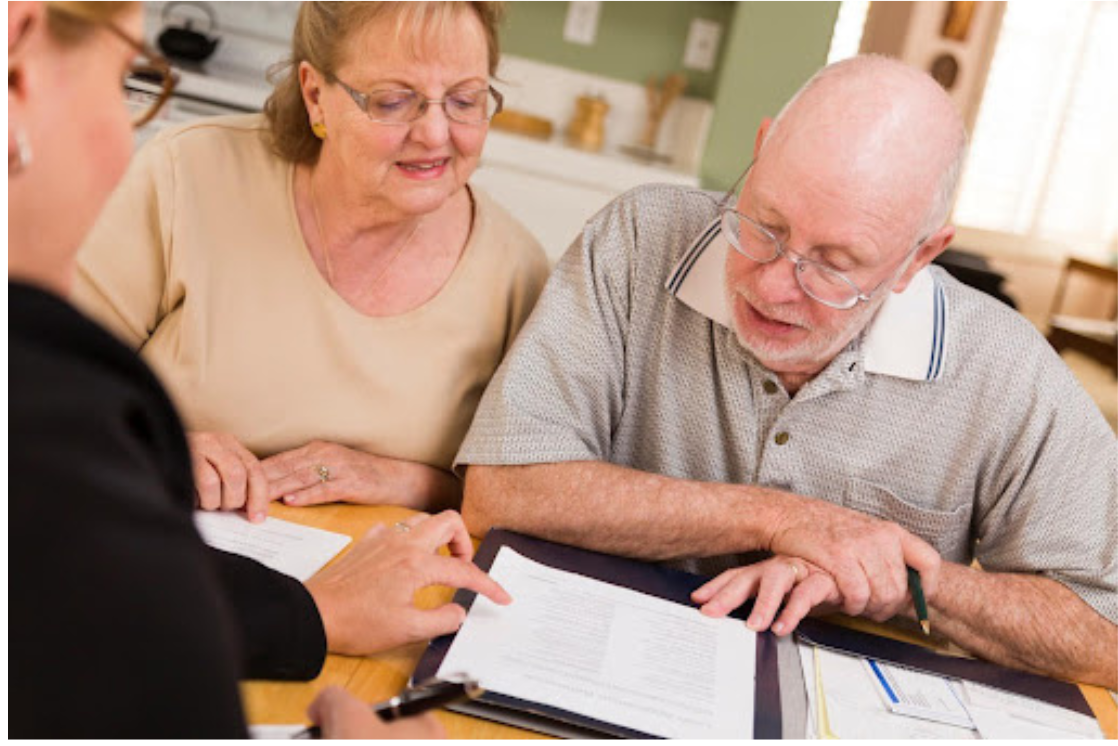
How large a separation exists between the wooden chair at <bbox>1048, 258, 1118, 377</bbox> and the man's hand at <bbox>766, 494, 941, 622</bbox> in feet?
13.8

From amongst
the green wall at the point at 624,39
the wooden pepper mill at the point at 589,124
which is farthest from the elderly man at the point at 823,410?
the green wall at the point at 624,39

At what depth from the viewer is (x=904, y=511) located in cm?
148

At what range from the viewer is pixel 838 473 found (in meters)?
1.48

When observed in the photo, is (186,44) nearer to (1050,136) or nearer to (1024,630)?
(1024,630)

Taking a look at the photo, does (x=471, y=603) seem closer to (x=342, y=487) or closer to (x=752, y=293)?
(x=342, y=487)

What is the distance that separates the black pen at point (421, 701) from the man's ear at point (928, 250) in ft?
2.81

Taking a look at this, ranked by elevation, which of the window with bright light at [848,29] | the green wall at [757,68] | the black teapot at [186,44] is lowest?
the black teapot at [186,44]

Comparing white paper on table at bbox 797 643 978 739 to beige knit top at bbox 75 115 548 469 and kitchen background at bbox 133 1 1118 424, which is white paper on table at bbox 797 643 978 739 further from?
kitchen background at bbox 133 1 1118 424

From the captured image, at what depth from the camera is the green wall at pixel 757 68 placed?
12.4 feet

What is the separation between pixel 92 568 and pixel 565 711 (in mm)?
604

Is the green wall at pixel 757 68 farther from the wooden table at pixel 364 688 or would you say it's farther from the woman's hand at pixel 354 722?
the woman's hand at pixel 354 722

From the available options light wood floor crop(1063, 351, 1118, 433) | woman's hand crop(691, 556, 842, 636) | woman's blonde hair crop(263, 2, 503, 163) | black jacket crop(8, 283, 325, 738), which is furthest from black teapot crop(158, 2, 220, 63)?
light wood floor crop(1063, 351, 1118, 433)

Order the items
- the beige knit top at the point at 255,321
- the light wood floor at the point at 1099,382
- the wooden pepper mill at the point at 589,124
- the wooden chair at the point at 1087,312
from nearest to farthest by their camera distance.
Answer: the beige knit top at the point at 255,321, the wooden pepper mill at the point at 589,124, the wooden chair at the point at 1087,312, the light wood floor at the point at 1099,382

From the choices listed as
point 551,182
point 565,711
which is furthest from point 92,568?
point 551,182
